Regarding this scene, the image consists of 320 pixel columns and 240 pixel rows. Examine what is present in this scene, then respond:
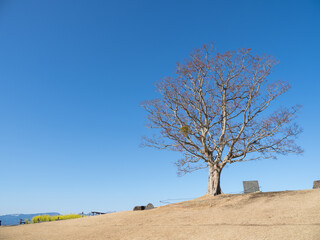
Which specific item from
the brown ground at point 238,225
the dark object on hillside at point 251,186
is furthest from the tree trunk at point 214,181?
the dark object on hillside at point 251,186

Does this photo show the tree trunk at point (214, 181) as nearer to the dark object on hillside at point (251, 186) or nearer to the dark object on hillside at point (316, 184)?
the dark object on hillside at point (251, 186)

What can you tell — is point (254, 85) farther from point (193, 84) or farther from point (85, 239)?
point (85, 239)

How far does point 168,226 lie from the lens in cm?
1027

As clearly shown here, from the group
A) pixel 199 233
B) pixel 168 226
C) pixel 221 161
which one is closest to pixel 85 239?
pixel 168 226

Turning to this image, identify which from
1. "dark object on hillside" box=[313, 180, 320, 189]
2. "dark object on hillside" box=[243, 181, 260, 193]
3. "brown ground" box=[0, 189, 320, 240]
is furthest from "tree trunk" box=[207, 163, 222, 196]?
"dark object on hillside" box=[313, 180, 320, 189]

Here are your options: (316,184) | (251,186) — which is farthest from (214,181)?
(251,186)

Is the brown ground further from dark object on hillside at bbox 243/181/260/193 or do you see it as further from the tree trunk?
dark object on hillside at bbox 243/181/260/193

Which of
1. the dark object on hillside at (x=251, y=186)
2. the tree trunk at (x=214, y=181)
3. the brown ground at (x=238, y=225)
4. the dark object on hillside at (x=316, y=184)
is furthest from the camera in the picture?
the dark object on hillside at (x=251, y=186)

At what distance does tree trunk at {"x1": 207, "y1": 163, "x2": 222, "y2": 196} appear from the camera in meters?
17.6

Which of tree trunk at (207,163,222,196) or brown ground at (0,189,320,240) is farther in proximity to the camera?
tree trunk at (207,163,222,196)

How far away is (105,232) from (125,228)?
94cm

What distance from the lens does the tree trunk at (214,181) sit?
57.6 ft

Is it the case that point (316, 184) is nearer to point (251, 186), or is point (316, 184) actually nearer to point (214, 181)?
point (251, 186)

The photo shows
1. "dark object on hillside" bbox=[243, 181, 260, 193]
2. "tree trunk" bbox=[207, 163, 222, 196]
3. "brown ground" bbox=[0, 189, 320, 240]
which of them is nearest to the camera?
"brown ground" bbox=[0, 189, 320, 240]
